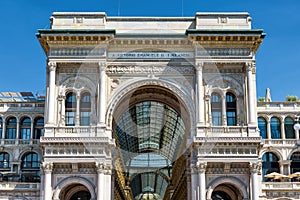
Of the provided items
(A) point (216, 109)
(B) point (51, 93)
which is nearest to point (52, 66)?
(B) point (51, 93)

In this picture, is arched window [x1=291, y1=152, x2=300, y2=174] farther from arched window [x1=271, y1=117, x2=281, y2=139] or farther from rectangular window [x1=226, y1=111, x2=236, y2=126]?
rectangular window [x1=226, y1=111, x2=236, y2=126]

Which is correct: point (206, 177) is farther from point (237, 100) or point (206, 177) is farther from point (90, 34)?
point (90, 34)

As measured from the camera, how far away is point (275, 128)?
70.2 meters

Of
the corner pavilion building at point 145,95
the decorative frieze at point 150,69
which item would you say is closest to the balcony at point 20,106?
the corner pavilion building at point 145,95

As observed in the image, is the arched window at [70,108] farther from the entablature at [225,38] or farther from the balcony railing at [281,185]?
the balcony railing at [281,185]

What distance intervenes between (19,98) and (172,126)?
28997mm

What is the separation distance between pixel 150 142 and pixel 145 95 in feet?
156

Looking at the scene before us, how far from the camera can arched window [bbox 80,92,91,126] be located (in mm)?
62031

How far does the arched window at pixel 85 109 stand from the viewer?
2442 inches

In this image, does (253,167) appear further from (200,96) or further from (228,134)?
(200,96)

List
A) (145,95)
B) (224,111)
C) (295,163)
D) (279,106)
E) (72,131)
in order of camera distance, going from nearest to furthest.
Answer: (72,131), (224,111), (145,95), (295,163), (279,106)

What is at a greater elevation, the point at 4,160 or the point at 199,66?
the point at 199,66

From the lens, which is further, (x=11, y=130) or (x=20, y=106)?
(x=20, y=106)

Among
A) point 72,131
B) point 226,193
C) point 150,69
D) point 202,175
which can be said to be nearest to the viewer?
point 202,175
